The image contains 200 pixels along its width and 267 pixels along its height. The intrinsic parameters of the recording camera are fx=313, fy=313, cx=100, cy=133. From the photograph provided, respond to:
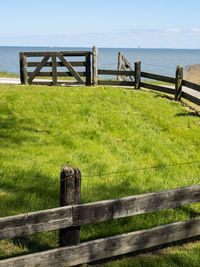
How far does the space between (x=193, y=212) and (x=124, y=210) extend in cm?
229

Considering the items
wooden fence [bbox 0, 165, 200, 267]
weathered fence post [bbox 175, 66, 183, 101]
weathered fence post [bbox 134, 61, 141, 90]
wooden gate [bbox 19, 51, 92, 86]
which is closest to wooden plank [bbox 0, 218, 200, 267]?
wooden fence [bbox 0, 165, 200, 267]

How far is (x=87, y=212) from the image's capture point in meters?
3.72

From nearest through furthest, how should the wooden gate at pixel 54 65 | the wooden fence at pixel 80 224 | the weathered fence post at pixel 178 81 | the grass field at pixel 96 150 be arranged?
the wooden fence at pixel 80 224, the grass field at pixel 96 150, the weathered fence post at pixel 178 81, the wooden gate at pixel 54 65

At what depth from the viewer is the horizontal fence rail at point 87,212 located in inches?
136

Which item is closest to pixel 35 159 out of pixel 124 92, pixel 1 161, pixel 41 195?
pixel 1 161

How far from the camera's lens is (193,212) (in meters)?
5.70

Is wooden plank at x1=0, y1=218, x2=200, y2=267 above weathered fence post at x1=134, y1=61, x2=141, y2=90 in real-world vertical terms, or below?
below

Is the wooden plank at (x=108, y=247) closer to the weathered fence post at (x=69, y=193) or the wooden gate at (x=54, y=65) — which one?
the weathered fence post at (x=69, y=193)

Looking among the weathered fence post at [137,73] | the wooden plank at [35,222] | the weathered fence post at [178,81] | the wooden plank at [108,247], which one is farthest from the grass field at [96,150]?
the weathered fence post at [137,73]

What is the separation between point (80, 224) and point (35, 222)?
54 cm

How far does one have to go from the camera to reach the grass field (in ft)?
16.4

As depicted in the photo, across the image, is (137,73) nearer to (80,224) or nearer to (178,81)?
(178,81)

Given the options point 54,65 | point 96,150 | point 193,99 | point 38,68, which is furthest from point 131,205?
point 38,68

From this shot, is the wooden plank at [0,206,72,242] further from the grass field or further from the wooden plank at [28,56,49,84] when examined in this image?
the wooden plank at [28,56,49,84]
